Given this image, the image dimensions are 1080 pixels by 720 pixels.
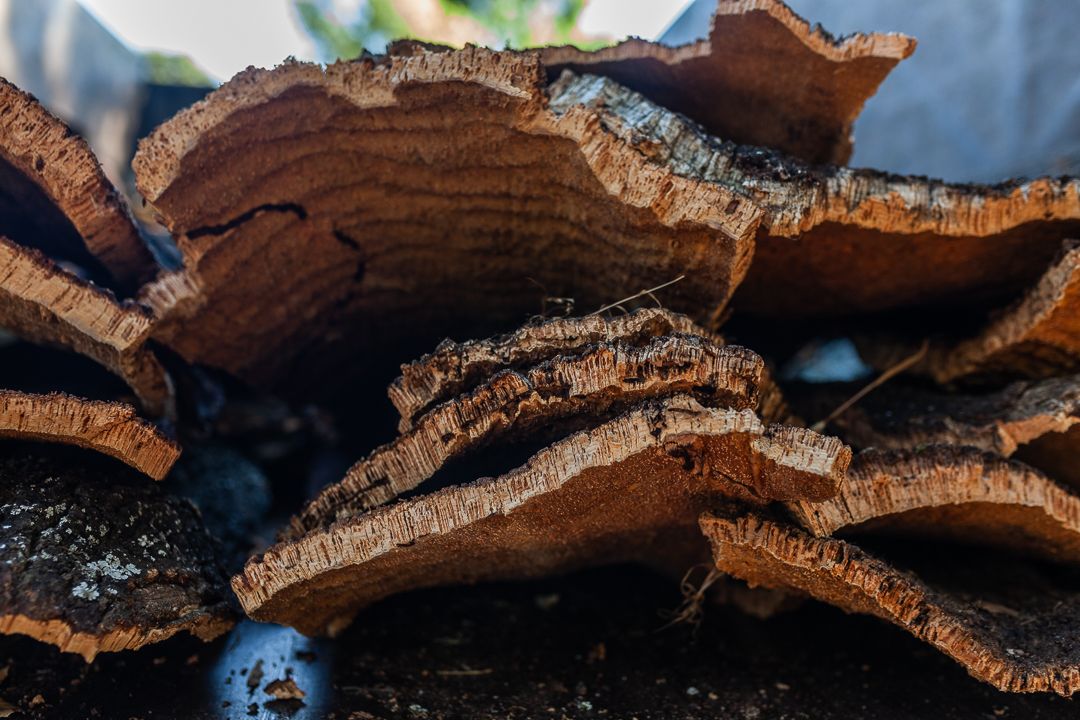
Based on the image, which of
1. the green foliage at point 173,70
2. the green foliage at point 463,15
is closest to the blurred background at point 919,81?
the green foliage at point 173,70

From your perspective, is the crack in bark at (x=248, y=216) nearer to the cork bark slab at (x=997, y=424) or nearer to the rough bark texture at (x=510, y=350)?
the rough bark texture at (x=510, y=350)

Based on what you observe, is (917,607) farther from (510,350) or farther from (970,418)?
(510,350)

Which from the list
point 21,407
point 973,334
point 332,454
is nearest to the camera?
point 21,407

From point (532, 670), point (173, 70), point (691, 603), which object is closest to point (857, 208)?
point (691, 603)

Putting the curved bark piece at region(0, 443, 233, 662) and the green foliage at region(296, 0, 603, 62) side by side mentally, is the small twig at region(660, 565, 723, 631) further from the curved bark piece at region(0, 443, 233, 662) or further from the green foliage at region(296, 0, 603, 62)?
the green foliage at region(296, 0, 603, 62)

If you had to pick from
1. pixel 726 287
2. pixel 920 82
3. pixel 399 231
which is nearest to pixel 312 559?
pixel 399 231

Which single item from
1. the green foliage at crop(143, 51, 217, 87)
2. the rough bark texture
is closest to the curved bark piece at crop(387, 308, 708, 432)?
the rough bark texture

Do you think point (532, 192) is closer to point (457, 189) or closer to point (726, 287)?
point (457, 189)
